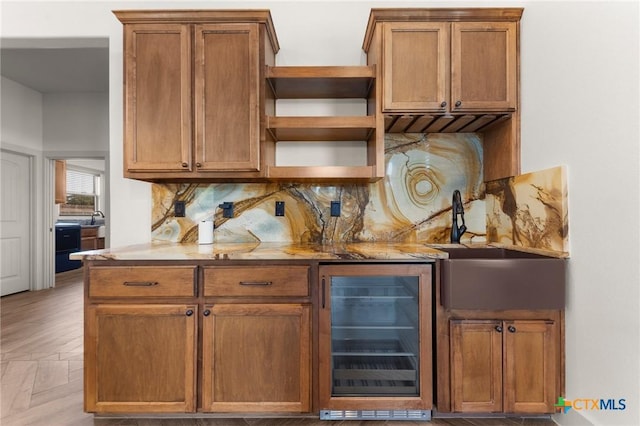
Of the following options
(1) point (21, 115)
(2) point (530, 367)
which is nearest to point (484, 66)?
(2) point (530, 367)

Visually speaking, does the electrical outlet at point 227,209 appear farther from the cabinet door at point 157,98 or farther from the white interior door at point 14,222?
the white interior door at point 14,222

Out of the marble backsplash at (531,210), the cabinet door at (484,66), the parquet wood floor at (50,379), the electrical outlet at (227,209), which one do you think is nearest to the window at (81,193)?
the parquet wood floor at (50,379)

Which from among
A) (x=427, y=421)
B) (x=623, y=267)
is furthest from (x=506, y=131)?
(x=427, y=421)

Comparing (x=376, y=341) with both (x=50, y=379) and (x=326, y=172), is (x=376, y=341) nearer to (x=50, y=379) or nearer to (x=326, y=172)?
(x=326, y=172)

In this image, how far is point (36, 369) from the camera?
2441mm

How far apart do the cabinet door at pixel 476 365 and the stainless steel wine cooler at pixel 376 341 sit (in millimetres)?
131

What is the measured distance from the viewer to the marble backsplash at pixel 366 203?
2.47 metres

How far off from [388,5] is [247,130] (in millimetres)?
1380

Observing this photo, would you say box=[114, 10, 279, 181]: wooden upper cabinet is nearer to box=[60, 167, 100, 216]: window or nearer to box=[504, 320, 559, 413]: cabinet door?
box=[504, 320, 559, 413]: cabinet door

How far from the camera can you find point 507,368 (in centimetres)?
175

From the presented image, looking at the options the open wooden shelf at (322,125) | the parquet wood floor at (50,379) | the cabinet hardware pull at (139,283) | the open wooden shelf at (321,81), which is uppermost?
the open wooden shelf at (321,81)

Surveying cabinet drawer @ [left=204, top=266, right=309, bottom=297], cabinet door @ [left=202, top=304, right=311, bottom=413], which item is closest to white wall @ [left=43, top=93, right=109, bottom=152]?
cabinet drawer @ [left=204, top=266, right=309, bottom=297]

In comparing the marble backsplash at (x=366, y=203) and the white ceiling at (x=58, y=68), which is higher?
the white ceiling at (x=58, y=68)

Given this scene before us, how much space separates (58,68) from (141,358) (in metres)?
3.92
